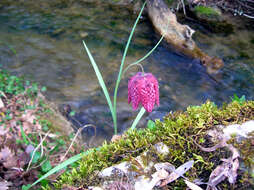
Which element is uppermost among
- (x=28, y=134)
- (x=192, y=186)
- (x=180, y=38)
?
(x=192, y=186)

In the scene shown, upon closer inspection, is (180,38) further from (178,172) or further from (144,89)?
(178,172)

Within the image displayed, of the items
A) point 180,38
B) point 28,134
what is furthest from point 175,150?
point 180,38

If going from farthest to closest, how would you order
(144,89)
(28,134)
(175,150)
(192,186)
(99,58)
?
1. (99,58)
2. (28,134)
3. (144,89)
4. (175,150)
5. (192,186)

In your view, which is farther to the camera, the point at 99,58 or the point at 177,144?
the point at 99,58

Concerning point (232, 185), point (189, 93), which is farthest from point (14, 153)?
point (189, 93)

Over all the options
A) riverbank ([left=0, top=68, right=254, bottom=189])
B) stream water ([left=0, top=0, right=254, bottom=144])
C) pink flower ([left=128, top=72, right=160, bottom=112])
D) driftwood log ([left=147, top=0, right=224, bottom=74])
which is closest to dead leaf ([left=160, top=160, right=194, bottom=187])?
riverbank ([left=0, top=68, right=254, bottom=189])

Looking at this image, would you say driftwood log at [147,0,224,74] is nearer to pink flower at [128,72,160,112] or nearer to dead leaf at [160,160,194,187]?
pink flower at [128,72,160,112]
